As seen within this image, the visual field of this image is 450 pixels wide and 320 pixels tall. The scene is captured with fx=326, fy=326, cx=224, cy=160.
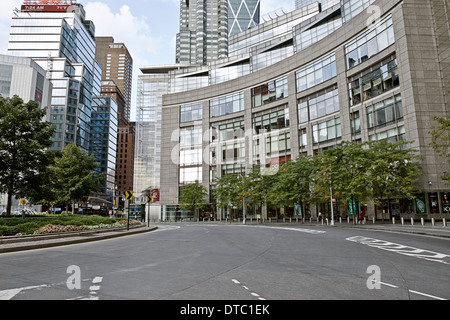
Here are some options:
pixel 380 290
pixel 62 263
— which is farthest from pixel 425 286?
pixel 62 263

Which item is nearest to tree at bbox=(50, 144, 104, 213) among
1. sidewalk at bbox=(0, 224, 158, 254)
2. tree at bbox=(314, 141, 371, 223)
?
sidewalk at bbox=(0, 224, 158, 254)

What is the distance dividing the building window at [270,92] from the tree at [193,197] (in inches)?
779

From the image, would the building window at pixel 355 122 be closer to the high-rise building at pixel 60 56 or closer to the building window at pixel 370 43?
the building window at pixel 370 43

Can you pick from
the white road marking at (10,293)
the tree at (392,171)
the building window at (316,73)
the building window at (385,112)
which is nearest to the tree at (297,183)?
the tree at (392,171)

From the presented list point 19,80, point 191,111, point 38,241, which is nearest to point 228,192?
point 191,111

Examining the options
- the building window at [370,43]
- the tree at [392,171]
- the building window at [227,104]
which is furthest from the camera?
Answer: the building window at [227,104]

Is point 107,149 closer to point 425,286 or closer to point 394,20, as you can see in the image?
point 394,20

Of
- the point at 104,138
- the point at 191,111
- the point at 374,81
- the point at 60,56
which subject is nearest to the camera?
the point at 374,81

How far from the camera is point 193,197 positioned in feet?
209

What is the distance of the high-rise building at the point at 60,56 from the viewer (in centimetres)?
11475

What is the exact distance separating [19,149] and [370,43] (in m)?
42.8

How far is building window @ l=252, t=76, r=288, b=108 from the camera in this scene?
195 feet

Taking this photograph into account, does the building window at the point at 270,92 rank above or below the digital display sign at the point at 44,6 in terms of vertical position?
below

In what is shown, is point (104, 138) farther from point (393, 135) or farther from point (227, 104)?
point (393, 135)
